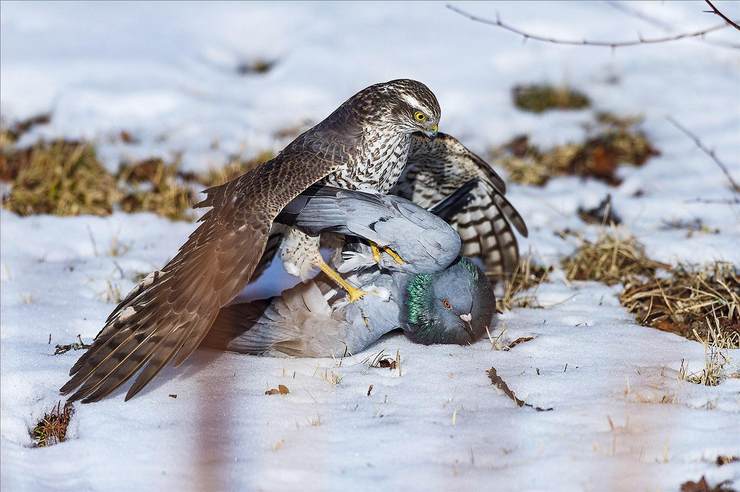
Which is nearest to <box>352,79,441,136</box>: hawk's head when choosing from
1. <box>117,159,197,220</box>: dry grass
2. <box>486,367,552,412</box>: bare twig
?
<box>486,367,552,412</box>: bare twig

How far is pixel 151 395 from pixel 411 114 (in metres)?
1.84

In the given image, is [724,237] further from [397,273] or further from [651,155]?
[397,273]

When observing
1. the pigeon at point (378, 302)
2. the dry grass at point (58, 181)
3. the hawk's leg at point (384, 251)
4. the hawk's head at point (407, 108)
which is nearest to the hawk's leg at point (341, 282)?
the pigeon at point (378, 302)

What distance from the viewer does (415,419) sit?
366cm

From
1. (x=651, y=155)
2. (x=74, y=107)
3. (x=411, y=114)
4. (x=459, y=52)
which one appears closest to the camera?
(x=411, y=114)

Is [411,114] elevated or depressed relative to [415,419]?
elevated

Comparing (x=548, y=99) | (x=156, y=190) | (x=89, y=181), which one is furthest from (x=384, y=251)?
(x=548, y=99)

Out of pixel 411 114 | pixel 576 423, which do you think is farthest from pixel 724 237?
pixel 576 423

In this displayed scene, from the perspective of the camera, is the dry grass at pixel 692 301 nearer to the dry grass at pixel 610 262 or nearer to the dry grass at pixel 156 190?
the dry grass at pixel 610 262

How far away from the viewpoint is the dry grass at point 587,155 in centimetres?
730

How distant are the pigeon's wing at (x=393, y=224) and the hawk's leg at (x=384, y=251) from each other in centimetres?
5

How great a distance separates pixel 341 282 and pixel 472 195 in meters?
1.35

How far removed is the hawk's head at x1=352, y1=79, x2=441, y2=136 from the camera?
15.6 ft

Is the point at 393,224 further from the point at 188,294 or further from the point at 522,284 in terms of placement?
the point at 522,284
